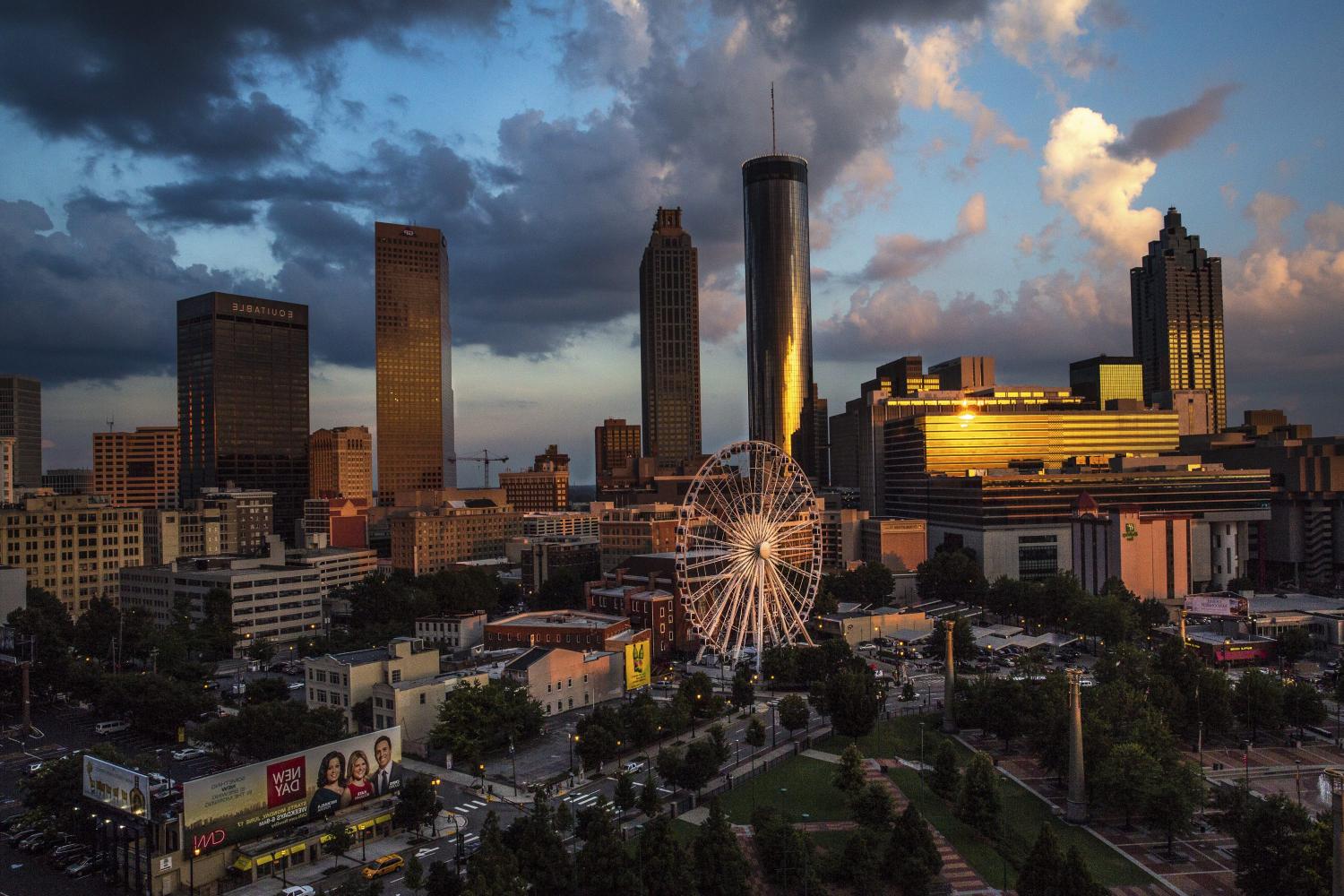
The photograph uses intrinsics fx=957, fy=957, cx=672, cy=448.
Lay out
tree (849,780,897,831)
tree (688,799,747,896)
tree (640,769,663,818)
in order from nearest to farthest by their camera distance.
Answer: tree (688,799,747,896)
tree (849,780,897,831)
tree (640,769,663,818)

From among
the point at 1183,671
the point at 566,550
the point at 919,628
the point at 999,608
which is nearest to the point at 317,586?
the point at 566,550

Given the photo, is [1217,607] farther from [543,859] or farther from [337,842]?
[337,842]

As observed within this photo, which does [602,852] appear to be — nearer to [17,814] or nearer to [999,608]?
[17,814]

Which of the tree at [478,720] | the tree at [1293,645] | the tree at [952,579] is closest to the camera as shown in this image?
the tree at [478,720]

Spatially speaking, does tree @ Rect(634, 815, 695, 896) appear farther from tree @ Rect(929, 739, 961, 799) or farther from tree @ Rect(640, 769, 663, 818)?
tree @ Rect(929, 739, 961, 799)

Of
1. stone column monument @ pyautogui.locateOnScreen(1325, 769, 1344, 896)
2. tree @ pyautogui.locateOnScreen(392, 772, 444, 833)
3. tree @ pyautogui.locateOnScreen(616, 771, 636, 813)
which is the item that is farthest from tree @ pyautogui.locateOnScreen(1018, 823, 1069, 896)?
tree @ pyautogui.locateOnScreen(392, 772, 444, 833)

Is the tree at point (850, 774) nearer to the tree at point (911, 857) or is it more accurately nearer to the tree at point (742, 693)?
the tree at point (911, 857)

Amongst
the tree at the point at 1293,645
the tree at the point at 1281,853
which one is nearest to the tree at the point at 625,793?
the tree at the point at 1281,853
